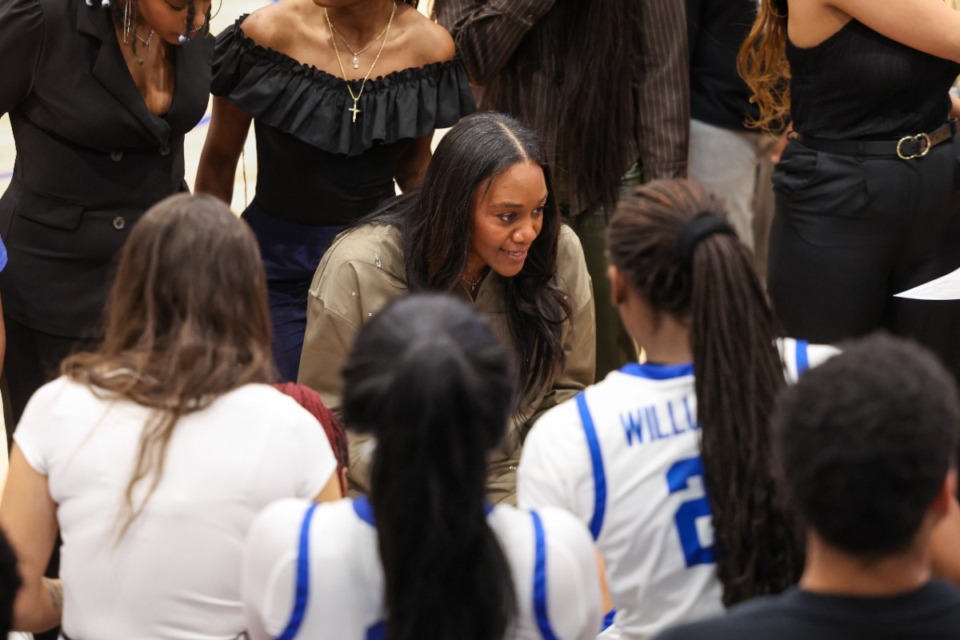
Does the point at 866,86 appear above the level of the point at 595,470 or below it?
above

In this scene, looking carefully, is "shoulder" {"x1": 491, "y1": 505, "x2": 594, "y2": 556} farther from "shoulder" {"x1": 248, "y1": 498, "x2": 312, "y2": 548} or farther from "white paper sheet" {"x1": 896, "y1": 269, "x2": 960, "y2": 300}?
"white paper sheet" {"x1": 896, "y1": 269, "x2": 960, "y2": 300}

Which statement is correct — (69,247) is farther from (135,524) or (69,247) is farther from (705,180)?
(705,180)

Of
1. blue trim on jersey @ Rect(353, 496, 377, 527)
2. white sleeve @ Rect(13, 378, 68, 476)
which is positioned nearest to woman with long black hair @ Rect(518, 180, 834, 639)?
blue trim on jersey @ Rect(353, 496, 377, 527)

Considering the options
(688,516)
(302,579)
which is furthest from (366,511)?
(688,516)

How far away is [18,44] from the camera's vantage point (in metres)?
2.60

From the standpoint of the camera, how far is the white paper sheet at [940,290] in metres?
2.57

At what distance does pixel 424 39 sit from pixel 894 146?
106 cm

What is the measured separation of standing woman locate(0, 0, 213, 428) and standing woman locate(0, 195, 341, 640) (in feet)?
3.39

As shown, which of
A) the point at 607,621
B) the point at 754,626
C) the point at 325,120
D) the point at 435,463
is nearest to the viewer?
the point at 754,626

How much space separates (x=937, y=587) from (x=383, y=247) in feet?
5.02

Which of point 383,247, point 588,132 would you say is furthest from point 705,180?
point 383,247

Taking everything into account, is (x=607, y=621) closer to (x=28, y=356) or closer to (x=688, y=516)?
(x=688, y=516)

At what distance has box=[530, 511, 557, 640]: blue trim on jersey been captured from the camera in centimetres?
152

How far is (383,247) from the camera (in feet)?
8.59
